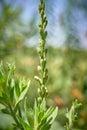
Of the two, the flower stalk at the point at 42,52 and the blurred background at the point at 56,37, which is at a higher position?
the blurred background at the point at 56,37

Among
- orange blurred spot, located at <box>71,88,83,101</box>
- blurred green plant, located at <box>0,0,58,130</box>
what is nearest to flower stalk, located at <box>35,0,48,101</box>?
blurred green plant, located at <box>0,0,58,130</box>

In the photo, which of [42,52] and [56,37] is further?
[56,37]

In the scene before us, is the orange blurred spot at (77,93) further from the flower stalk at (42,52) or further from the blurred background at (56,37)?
the flower stalk at (42,52)

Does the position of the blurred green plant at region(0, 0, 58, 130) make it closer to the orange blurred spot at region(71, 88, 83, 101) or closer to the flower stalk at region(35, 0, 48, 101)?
the flower stalk at region(35, 0, 48, 101)

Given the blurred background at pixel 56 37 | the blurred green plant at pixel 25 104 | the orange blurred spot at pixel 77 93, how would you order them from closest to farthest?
the blurred green plant at pixel 25 104 < the blurred background at pixel 56 37 < the orange blurred spot at pixel 77 93

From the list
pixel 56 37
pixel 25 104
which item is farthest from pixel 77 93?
pixel 25 104

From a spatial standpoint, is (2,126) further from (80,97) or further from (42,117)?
(80,97)

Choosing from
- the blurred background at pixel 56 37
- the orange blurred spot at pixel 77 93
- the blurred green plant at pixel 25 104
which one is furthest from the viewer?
the orange blurred spot at pixel 77 93

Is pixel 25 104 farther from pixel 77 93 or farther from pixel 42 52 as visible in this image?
pixel 77 93

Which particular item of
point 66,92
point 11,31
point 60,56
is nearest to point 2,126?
point 11,31

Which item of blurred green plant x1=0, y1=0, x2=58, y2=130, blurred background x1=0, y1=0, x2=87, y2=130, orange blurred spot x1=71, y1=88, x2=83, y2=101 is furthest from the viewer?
orange blurred spot x1=71, y1=88, x2=83, y2=101

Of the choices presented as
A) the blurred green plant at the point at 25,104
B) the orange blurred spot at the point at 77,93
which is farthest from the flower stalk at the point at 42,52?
the orange blurred spot at the point at 77,93
